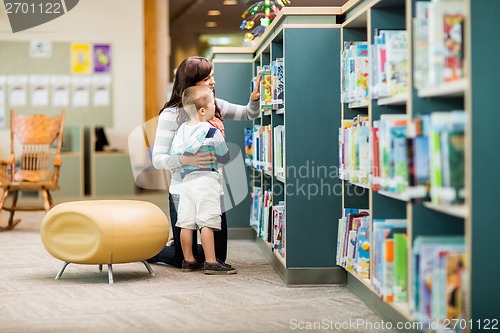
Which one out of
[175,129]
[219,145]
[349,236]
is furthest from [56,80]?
[349,236]

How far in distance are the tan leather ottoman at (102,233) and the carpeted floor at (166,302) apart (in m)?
0.16

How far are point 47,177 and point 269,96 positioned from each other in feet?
10.8

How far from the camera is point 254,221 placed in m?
5.63

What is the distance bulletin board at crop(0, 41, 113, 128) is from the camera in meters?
10.1

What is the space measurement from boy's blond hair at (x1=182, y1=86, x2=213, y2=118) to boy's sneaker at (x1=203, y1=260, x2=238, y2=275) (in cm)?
89

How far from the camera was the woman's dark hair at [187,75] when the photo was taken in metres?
4.56

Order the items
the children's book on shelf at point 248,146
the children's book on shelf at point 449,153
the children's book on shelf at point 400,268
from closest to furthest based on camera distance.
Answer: the children's book on shelf at point 449,153 < the children's book on shelf at point 400,268 < the children's book on shelf at point 248,146

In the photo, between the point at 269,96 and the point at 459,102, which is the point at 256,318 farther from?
the point at 269,96

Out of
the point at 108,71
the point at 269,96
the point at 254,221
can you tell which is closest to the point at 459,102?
the point at 269,96

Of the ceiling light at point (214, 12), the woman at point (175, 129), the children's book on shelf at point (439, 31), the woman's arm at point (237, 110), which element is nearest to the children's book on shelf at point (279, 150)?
the woman at point (175, 129)

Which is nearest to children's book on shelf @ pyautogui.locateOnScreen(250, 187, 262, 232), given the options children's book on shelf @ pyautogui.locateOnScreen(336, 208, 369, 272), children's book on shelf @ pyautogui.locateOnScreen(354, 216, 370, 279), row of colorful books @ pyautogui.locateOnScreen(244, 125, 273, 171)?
row of colorful books @ pyautogui.locateOnScreen(244, 125, 273, 171)

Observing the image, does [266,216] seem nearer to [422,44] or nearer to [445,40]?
[422,44]

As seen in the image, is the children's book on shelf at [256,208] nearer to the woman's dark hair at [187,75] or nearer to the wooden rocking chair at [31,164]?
the woman's dark hair at [187,75]

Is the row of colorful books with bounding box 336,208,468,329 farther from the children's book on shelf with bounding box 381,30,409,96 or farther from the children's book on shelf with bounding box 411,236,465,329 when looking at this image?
the children's book on shelf with bounding box 381,30,409,96
